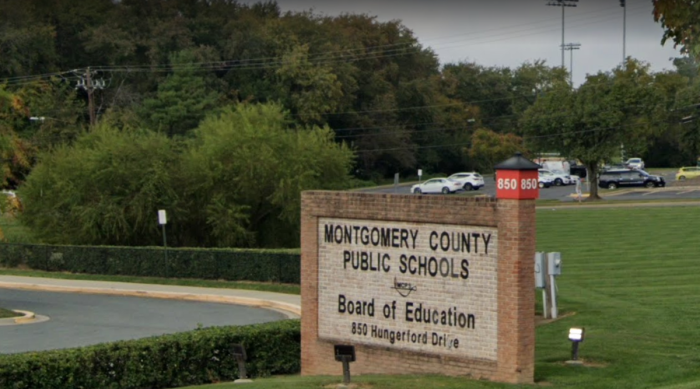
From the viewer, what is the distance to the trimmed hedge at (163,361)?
17156 millimetres

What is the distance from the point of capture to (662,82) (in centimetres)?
9088

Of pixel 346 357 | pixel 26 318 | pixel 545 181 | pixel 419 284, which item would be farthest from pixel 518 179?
pixel 545 181

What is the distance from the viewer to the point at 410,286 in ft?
54.9

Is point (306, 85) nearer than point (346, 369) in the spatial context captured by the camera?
No

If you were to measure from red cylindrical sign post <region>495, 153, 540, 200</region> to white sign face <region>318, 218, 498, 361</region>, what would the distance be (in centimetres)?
69

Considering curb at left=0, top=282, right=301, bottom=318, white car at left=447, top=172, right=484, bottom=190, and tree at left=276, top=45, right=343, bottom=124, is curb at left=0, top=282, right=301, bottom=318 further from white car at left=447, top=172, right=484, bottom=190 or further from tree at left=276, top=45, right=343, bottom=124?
tree at left=276, top=45, right=343, bottom=124

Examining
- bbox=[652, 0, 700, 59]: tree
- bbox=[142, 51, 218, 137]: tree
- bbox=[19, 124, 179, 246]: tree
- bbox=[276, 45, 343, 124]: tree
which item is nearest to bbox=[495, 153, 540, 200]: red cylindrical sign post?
bbox=[652, 0, 700, 59]: tree

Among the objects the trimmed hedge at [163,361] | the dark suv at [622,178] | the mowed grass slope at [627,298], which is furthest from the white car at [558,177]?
the trimmed hedge at [163,361]

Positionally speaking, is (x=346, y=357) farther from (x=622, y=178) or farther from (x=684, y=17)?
(x=622, y=178)

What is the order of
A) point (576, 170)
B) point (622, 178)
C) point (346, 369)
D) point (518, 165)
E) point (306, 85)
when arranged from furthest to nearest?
point (576, 170) < point (306, 85) < point (622, 178) < point (346, 369) < point (518, 165)

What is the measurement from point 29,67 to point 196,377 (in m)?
64.0

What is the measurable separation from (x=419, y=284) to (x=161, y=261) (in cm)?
2582

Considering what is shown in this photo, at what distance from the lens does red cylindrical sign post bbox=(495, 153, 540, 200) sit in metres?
15.2

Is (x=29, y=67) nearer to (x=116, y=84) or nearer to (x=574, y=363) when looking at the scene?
(x=116, y=84)
